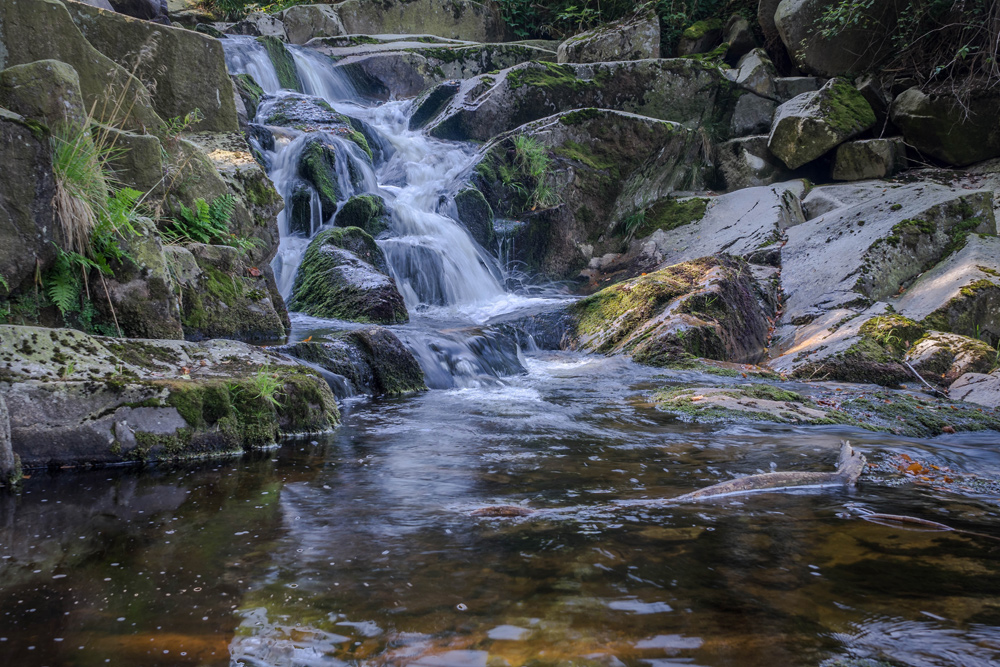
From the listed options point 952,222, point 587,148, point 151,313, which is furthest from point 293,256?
point 952,222

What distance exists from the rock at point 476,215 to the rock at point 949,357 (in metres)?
7.46

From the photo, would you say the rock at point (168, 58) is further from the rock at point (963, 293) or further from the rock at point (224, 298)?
the rock at point (963, 293)

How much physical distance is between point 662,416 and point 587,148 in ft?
30.5

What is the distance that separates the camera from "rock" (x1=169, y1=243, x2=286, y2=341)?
5.68 meters

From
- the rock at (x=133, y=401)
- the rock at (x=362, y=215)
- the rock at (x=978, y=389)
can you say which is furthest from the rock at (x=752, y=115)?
the rock at (x=133, y=401)

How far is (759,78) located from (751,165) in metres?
2.46

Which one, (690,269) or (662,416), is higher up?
(690,269)

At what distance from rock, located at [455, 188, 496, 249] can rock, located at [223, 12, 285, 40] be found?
35.4 feet

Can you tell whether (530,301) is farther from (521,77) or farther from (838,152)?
(838,152)

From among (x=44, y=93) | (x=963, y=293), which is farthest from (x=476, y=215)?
(x=44, y=93)

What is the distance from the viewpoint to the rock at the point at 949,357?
6785 mm

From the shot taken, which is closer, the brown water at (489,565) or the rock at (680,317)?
the brown water at (489,565)

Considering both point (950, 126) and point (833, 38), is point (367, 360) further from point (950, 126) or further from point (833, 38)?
point (833, 38)

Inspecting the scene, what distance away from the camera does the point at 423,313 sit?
10.0 meters
